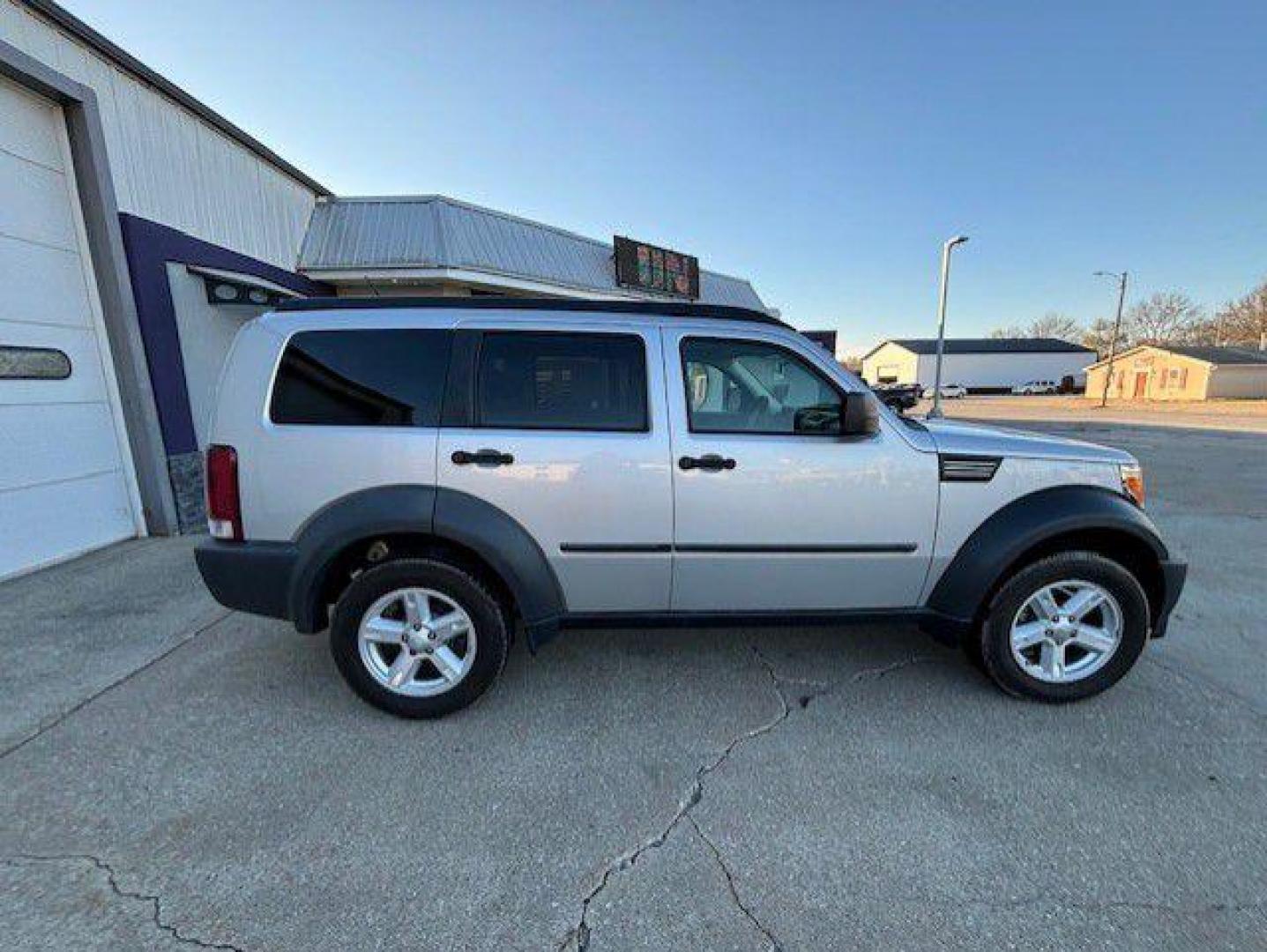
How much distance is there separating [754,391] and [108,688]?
3.83m

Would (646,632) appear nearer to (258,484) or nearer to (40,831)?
(258,484)

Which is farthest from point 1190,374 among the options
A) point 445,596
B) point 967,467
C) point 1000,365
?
point 445,596

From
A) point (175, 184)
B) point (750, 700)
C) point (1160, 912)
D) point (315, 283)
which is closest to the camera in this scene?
point (1160, 912)

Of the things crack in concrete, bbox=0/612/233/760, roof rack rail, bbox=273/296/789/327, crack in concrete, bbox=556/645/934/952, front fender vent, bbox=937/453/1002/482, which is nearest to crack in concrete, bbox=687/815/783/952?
crack in concrete, bbox=556/645/934/952

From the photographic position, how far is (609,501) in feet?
9.41

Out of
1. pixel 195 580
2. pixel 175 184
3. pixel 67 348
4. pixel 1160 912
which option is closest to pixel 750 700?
pixel 1160 912

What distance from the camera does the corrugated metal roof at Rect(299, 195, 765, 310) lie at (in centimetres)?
929

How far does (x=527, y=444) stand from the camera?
111 inches

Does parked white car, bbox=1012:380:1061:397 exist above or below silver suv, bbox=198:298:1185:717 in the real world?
below

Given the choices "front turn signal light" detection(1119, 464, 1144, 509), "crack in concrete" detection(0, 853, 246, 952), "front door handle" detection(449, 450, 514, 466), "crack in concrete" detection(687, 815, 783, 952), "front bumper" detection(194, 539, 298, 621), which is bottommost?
"crack in concrete" detection(687, 815, 783, 952)

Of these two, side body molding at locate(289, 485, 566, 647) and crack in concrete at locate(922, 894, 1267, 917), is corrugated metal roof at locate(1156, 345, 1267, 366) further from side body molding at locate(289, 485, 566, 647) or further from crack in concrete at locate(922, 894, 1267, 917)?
side body molding at locate(289, 485, 566, 647)

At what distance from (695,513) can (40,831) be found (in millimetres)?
2855

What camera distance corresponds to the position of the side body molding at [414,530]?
278 centimetres

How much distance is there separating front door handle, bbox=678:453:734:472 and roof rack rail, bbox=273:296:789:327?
76cm
